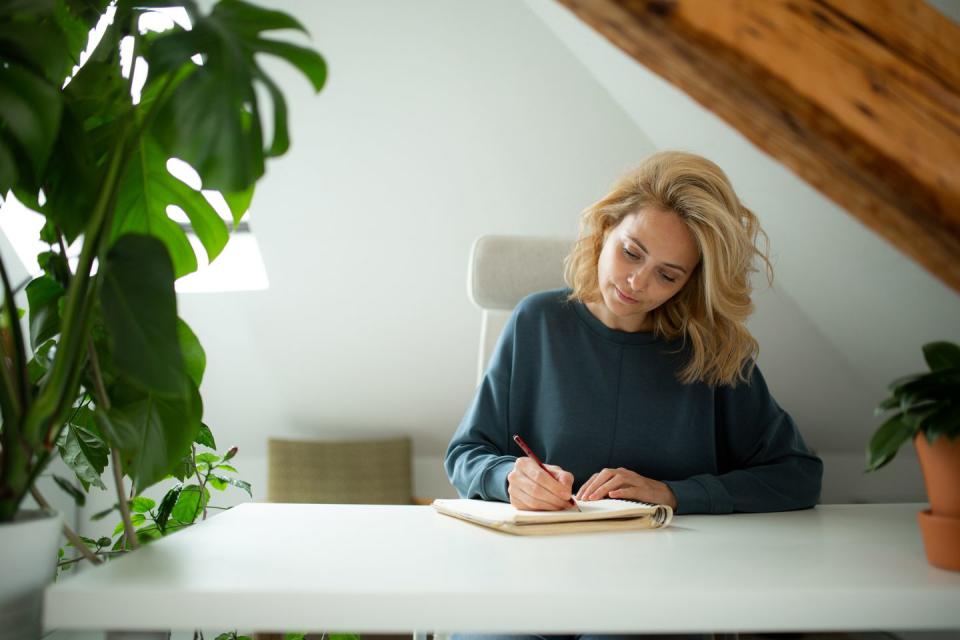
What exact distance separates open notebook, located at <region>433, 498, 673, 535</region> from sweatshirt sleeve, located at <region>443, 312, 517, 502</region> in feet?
0.58

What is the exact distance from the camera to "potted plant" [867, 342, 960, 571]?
0.87 m

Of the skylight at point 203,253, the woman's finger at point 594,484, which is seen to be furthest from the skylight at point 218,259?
the woman's finger at point 594,484

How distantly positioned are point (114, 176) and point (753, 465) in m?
1.26

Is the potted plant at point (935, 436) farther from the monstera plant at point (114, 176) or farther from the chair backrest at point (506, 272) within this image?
the chair backrest at point (506, 272)

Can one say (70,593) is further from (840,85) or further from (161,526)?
(840,85)

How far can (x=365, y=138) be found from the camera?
3207 millimetres

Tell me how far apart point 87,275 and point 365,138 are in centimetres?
237

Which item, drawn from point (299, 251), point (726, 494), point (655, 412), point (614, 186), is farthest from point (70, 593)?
point (299, 251)

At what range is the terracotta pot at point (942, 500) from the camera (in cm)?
89

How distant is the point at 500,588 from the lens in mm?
782

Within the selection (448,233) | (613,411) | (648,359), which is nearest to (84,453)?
(613,411)

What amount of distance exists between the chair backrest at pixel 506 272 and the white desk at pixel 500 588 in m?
0.97

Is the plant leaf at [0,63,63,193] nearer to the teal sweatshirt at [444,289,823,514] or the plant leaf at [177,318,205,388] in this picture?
the plant leaf at [177,318,205,388]

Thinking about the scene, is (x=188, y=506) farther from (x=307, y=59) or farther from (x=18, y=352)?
(x=307, y=59)
